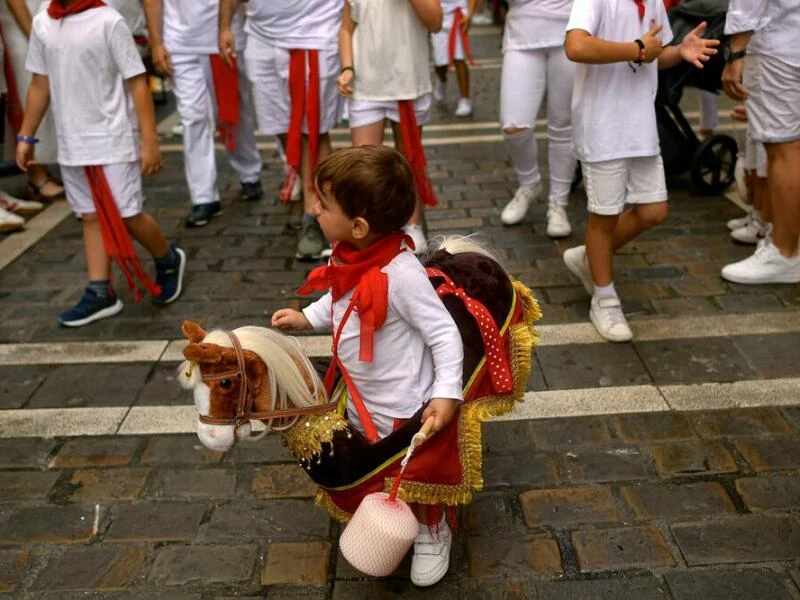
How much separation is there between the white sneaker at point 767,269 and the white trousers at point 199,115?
3.47 m

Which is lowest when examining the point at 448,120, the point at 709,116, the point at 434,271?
the point at 448,120

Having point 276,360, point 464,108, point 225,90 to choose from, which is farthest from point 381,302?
point 464,108

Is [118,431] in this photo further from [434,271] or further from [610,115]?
[610,115]

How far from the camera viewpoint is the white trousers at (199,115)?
5562mm

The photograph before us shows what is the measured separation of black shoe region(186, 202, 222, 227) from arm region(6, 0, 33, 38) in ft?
5.37

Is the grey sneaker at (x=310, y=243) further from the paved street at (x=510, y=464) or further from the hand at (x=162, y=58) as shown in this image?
the hand at (x=162, y=58)

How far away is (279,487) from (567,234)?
9.43 feet

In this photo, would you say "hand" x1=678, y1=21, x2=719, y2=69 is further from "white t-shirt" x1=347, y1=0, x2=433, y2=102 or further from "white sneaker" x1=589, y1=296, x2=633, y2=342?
"white t-shirt" x1=347, y1=0, x2=433, y2=102

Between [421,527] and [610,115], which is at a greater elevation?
[610,115]

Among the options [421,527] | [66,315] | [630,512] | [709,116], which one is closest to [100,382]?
[66,315]

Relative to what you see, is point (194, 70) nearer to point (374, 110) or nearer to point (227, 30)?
point (227, 30)

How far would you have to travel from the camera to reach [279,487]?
297 cm

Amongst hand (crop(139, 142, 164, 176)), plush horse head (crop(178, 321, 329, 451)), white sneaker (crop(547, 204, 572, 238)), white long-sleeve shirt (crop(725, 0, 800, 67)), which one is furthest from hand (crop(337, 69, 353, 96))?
plush horse head (crop(178, 321, 329, 451))

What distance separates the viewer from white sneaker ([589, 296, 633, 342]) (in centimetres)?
385
